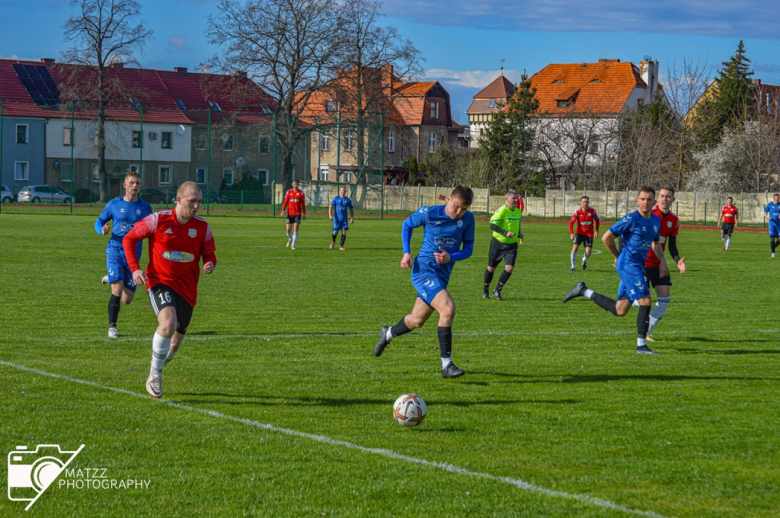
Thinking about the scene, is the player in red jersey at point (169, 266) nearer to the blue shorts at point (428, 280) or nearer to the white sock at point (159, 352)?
the white sock at point (159, 352)

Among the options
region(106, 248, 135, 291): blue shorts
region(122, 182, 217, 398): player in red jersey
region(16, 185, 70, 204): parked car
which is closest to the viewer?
region(122, 182, 217, 398): player in red jersey

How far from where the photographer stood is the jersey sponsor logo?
7.07 meters

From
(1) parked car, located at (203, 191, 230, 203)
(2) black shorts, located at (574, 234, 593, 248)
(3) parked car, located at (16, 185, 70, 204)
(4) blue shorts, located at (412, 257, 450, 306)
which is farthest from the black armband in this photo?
(3) parked car, located at (16, 185, 70, 204)

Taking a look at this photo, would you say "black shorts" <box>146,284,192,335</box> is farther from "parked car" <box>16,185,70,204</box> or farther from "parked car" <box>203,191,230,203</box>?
"parked car" <box>16,185,70,204</box>

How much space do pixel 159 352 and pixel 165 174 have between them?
59.1 m

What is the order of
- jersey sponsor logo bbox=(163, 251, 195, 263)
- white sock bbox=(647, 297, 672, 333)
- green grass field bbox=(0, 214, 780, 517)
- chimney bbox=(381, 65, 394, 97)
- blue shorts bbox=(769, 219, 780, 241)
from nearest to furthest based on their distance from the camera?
green grass field bbox=(0, 214, 780, 517)
jersey sponsor logo bbox=(163, 251, 195, 263)
white sock bbox=(647, 297, 672, 333)
blue shorts bbox=(769, 219, 780, 241)
chimney bbox=(381, 65, 394, 97)

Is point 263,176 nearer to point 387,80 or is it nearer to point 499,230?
point 387,80

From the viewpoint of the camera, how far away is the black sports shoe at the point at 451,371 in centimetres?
795

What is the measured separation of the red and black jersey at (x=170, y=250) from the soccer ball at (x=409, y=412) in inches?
82.5

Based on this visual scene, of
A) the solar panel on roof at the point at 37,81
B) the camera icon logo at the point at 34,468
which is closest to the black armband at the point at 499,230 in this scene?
the camera icon logo at the point at 34,468

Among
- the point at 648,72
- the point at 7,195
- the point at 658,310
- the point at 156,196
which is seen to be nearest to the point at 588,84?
the point at 648,72

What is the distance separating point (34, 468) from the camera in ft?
16.8

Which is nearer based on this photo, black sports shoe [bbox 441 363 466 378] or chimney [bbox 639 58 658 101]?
black sports shoe [bbox 441 363 466 378]

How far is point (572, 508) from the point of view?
4.65 m
